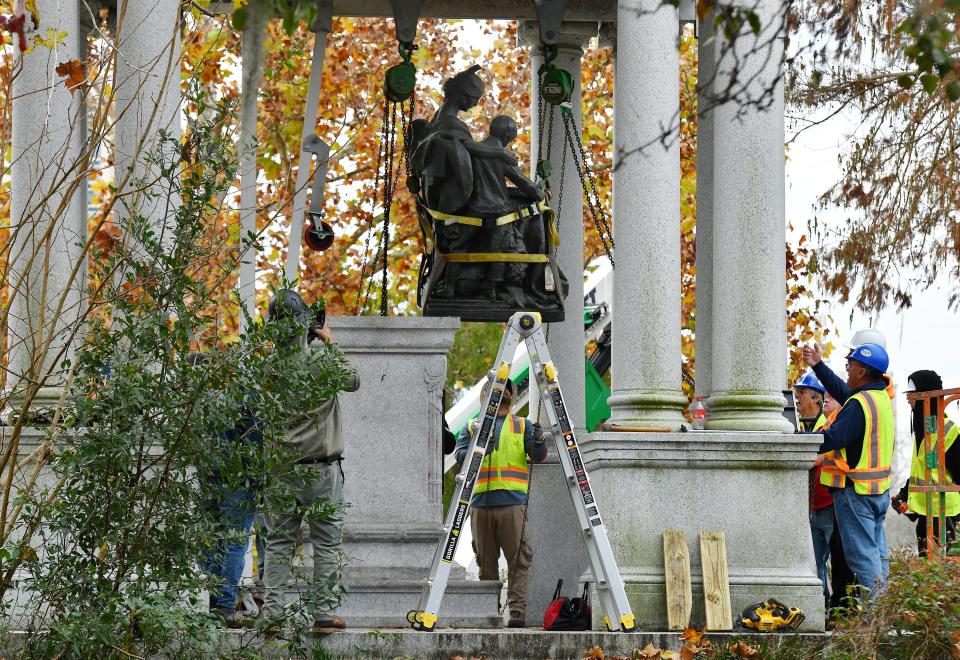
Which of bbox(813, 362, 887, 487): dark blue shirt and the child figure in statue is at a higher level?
the child figure in statue

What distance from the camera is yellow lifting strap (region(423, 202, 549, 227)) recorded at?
12.8m

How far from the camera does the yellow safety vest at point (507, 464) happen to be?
12055 mm

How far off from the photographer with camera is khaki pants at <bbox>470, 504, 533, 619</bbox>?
2.14 metres

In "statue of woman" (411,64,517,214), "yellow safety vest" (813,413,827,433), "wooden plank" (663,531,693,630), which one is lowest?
"wooden plank" (663,531,693,630)

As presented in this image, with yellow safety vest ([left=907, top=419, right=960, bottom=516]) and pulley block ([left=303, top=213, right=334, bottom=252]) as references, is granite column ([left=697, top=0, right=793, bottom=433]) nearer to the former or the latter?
yellow safety vest ([left=907, top=419, right=960, bottom=516])

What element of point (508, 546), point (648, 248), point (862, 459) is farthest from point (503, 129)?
point (862, 459)

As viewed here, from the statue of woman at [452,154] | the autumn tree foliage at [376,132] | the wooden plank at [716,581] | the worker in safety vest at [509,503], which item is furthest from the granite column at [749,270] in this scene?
the autumn tree foliage at [376,132]

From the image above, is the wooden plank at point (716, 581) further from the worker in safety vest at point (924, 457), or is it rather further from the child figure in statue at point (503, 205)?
the child figure in statue at point (503, 205)

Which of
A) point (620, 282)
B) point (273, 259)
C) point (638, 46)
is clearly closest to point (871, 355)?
point (620, 282)

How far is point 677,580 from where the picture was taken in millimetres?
10867

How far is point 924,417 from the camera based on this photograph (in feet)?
40.7

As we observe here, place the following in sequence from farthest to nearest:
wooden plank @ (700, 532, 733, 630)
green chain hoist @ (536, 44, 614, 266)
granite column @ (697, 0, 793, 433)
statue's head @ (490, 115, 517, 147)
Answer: green chain hoist @ (536, 44, 614, 266)
statue's head @ (490, 115, 517, 147)
granite column @ (697, 0, 793, 433)
wooden plank @ (700, 532, 733, 630)

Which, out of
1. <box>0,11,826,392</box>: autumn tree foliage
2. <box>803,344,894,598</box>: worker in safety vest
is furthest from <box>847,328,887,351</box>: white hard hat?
<box>0,11,826,392</box>: autumn tree foliage

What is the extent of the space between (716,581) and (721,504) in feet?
1.97
